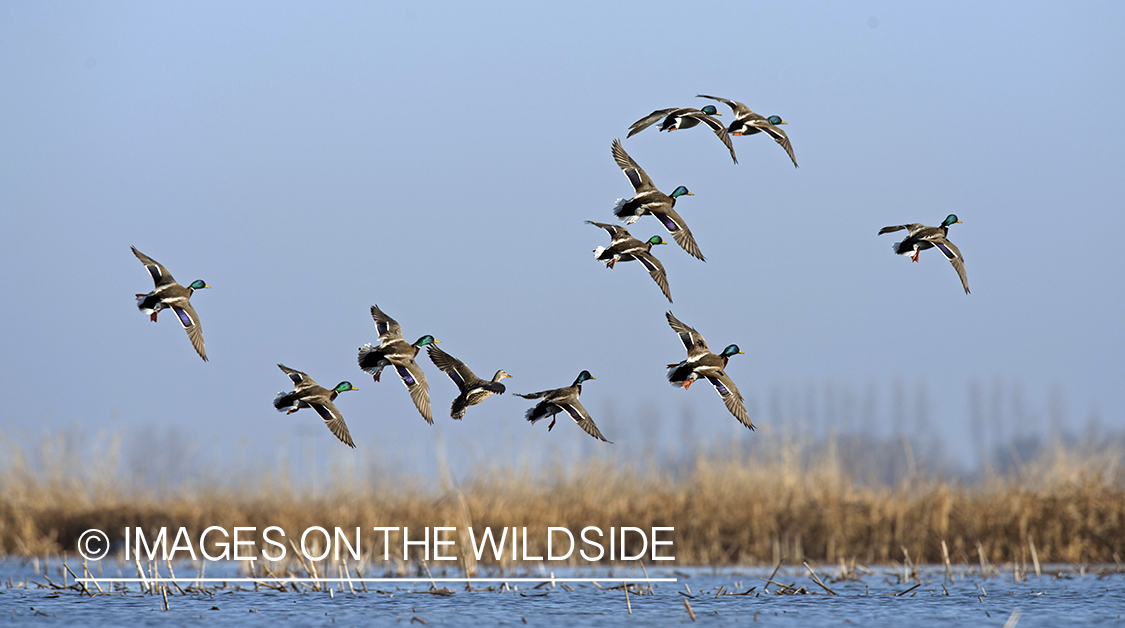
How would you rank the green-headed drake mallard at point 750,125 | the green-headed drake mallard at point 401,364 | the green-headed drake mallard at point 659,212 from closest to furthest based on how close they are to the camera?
1. the green-headed drake mallard at point 401,364
2. the green-headed drake mallard at point 659,212
3. the green-headed drake mallard at point 750,125

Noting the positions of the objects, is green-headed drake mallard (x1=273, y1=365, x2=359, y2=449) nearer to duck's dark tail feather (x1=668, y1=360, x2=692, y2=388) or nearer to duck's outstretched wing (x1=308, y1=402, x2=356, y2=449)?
duck's outstretched wing (x1=308, y1=402, x2=356, y2=449)

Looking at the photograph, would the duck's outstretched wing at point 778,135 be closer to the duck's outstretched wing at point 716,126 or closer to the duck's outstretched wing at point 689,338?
the duck's outstretched wing at point 716,126

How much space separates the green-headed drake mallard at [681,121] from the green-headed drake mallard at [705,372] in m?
1.60

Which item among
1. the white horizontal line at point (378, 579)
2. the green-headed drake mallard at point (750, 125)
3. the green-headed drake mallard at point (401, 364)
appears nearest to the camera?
the green-headed drake mallard at point (401, 364)

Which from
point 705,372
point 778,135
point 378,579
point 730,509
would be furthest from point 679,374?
point 730,509

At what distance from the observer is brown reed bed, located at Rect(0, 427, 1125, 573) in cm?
1462

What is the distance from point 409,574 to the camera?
13.4 m

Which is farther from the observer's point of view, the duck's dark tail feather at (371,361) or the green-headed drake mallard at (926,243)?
the green-headed drake mallard at (926,243)

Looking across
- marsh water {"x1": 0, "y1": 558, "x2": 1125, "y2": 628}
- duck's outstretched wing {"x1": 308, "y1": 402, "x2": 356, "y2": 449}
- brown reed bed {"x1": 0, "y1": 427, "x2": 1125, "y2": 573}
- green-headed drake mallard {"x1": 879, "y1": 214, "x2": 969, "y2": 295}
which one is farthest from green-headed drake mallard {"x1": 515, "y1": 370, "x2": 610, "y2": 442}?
brown reed bed {"x1": 0, "y1": 427, "x2": 1125, "y2": 573}

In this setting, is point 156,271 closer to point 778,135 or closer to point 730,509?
point 778,135

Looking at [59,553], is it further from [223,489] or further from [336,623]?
[336,623]

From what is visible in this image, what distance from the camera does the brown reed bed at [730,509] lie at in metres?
14.6

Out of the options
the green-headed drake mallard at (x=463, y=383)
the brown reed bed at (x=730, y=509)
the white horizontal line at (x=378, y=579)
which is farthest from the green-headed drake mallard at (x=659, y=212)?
the brown reed bed at (x=730, y=509)

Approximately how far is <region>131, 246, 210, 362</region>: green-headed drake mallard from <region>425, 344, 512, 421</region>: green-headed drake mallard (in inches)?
62.0
